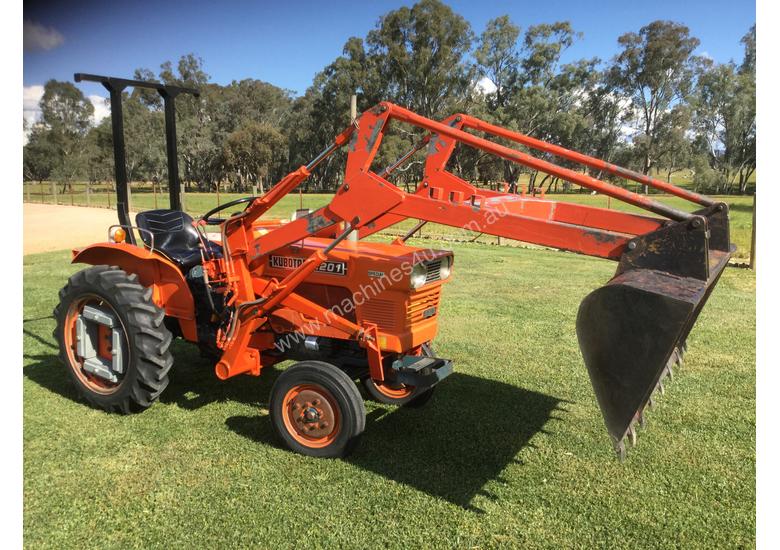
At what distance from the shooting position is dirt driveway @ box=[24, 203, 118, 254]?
1474 cm

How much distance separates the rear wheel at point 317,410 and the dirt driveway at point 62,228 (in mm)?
12524

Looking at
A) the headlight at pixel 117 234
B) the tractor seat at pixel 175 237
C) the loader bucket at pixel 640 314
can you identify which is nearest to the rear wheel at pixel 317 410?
the tractor seat at pixel 175 237

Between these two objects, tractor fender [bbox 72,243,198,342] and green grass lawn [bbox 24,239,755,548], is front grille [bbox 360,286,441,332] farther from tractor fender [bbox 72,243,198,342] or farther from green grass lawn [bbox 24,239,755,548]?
tractor fender [bbox 72,243,198,342]

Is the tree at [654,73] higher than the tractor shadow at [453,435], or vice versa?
the tree at [654,73]

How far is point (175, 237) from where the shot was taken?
14.1 ft

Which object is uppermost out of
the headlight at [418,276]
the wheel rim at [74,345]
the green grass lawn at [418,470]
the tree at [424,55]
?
the tree at [424,55]

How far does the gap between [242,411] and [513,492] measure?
6.68 ft

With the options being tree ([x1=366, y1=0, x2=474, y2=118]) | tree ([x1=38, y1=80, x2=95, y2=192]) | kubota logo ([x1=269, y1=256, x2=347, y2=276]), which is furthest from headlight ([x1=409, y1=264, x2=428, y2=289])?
tree ([x1=38, y1=80, x2=95, y2=192])

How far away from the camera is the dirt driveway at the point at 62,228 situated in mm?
14736

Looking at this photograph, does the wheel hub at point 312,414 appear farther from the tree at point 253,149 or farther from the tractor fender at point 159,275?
the tree at point 253,149

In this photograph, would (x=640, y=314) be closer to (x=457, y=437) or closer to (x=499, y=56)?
(x=457, y=437)

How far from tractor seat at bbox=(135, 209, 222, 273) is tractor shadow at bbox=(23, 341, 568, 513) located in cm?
111

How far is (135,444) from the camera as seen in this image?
11.8 ft

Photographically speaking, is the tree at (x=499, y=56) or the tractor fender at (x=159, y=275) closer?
the tractor fender at (x=159, y=275)
